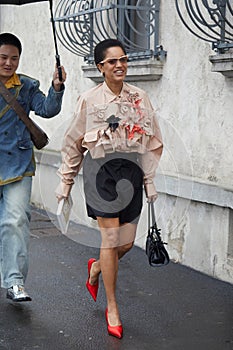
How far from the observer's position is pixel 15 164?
5238mm

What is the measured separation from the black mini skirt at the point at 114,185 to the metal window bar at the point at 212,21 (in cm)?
151

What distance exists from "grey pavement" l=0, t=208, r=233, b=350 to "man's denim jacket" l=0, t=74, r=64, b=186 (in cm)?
55

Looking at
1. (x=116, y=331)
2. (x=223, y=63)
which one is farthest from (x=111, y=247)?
(x=223, y=63)

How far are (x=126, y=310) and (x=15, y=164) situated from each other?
4.14 feet

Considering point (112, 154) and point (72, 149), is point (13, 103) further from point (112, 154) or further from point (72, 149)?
point (112, 154)

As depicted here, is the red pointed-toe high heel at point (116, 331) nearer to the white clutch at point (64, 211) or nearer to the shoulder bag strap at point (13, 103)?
the white clutch at point (64, 211)

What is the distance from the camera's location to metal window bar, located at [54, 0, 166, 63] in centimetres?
684

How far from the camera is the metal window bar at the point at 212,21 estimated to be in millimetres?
5559

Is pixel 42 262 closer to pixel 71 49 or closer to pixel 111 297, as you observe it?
pixel 111 297

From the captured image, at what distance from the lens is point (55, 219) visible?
4.94 metres

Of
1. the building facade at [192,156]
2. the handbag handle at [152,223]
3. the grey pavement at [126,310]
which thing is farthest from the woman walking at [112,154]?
the building facade at [192,156]

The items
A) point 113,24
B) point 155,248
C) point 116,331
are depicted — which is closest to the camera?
point 116,331

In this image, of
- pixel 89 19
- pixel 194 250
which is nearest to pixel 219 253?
pixel 194 250

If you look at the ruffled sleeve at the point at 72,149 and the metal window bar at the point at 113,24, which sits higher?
the metal window bar at the point at 113,24
